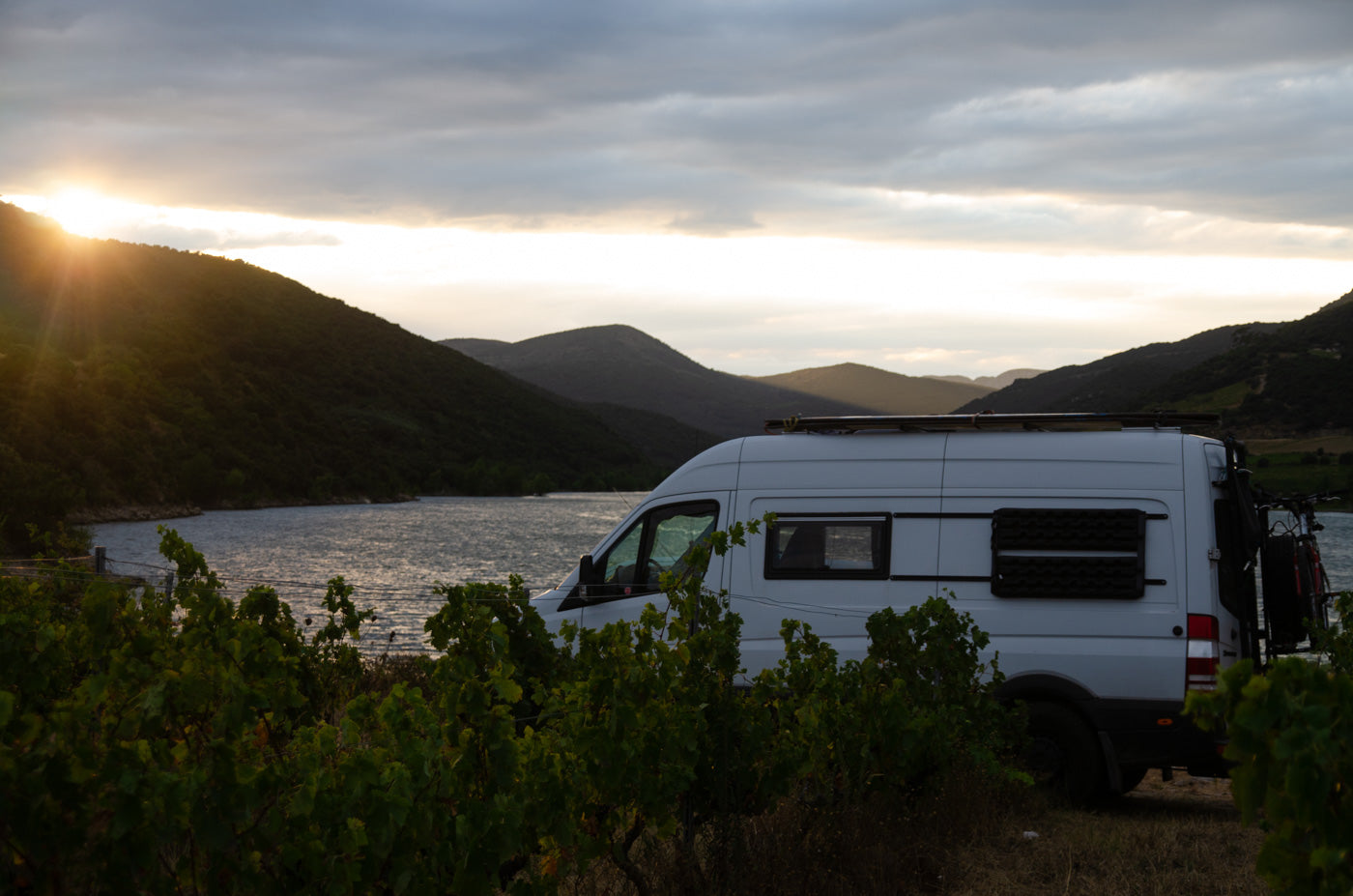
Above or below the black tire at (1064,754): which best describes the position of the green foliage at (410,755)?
above

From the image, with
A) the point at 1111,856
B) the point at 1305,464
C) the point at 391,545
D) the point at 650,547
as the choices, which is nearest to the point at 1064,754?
the point at 1111,856

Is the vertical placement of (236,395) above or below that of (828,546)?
above

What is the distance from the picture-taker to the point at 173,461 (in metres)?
70.0

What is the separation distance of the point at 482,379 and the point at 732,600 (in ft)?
351

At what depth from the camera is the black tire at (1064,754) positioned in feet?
24.1

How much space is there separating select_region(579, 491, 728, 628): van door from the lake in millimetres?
11501

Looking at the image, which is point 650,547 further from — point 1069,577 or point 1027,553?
point 1069,577

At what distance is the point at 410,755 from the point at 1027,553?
5091 mm

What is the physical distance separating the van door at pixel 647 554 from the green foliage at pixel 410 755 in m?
2.08

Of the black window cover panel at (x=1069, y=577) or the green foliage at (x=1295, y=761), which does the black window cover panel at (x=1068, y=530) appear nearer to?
the black window cover panel at (x=1069, y=577)

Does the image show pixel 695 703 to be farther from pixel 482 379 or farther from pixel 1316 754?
pixel 482 379

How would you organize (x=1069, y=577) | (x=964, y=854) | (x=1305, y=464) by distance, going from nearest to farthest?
1. (x=964, y=854)
2. (x=1069, y=577)
3. (x=1305, y=464)

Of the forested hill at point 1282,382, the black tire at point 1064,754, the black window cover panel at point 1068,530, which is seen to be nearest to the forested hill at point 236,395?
the forested hill at point 1282,382

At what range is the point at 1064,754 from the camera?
7.41 metres
